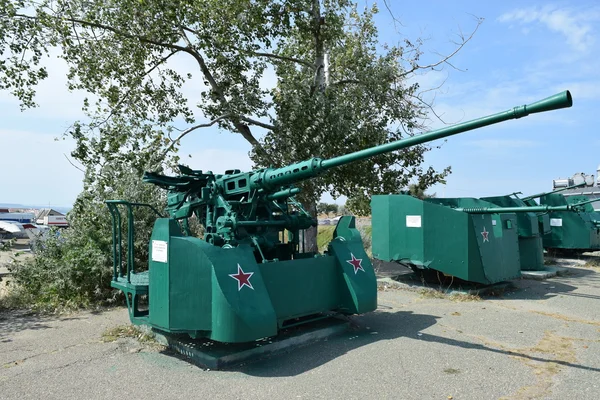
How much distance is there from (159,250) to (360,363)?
2438 millimetres

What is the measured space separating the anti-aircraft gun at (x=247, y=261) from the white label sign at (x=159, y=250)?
1 cm

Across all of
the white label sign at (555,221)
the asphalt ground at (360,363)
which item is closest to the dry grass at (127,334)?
the asphalt ground at (360,363)

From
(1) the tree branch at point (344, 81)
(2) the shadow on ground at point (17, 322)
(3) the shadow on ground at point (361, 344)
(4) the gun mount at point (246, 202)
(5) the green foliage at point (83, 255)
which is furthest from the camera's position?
(1) the tree branch at point (344, 81)

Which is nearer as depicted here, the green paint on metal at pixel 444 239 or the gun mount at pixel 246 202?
the gun mount at pixel 246 202

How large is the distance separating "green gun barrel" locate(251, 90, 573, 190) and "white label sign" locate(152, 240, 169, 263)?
1.21 m

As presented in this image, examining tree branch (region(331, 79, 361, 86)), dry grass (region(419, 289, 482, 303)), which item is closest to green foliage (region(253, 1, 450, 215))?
tree branch (region(331, 79, 361, 86))

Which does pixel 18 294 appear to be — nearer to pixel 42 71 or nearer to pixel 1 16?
pixel 42 71

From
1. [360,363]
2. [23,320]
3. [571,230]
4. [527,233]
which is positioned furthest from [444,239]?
Answer: [571,230]

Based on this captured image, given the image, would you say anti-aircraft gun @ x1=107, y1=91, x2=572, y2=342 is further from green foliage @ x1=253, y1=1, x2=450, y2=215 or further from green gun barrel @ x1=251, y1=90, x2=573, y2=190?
green foliage @ x1=253, y1=1, x2=450, y2=215

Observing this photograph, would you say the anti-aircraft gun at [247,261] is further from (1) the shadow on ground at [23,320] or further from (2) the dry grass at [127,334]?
(1) the shadow on ground at [23,320]

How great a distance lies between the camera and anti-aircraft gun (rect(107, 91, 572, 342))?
5016 millimetres

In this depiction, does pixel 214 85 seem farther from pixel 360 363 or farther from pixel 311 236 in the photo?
pixel 360 363

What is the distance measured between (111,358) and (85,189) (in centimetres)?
570

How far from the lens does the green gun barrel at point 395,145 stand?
12.8ft
